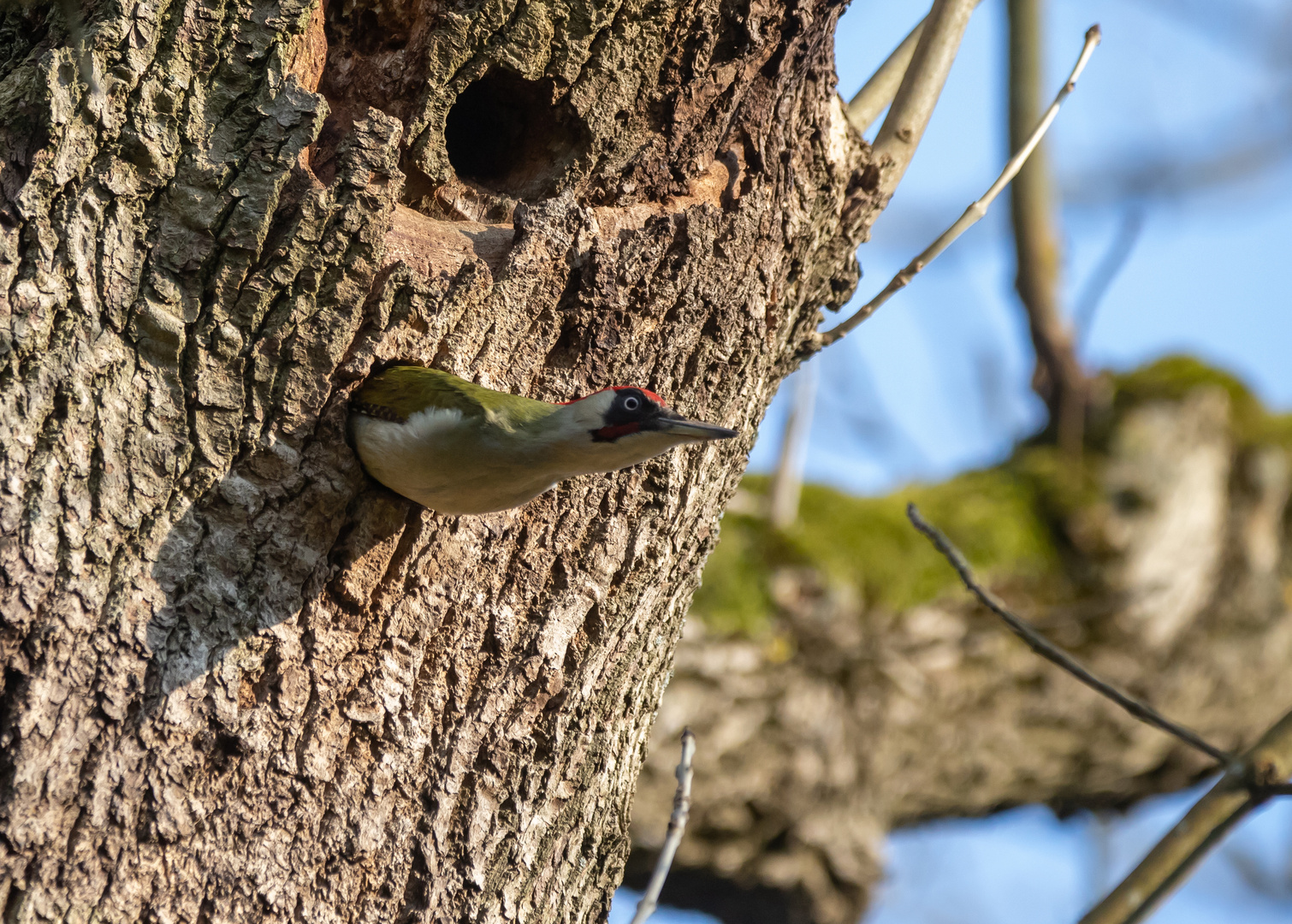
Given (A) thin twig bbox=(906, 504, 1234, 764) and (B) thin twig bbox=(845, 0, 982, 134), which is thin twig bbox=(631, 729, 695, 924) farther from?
(B) thin twig bbox=(845, 0, 982, 134)

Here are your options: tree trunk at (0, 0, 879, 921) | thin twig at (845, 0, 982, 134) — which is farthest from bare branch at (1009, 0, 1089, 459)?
tree trunk at (0, 0, 879, 921)

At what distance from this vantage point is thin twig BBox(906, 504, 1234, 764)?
2.67m

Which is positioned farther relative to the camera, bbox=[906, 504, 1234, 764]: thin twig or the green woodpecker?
the green woodpecker

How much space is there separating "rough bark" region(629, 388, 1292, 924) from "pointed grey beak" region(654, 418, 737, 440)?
2.98 m

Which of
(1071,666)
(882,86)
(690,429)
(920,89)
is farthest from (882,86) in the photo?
(1071,666)

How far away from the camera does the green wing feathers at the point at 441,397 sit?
3.08 m

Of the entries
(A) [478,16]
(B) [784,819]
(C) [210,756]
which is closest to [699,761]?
(B) [784,819]

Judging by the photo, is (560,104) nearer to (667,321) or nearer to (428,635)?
(667,321)

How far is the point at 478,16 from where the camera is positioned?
322cm

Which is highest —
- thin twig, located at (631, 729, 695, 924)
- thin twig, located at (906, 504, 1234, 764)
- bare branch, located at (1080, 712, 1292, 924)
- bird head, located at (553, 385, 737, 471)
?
bird head, located at (553, 385, 737, 471)

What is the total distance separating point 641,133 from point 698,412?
0.90 meters

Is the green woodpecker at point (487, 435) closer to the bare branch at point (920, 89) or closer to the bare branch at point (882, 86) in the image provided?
the bare branch at point (920, 89)

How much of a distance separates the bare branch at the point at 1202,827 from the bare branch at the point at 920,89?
2.01m

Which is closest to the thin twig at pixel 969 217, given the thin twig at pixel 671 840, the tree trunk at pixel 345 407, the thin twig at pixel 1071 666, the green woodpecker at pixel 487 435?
the tree trunk at pixel 345 407
